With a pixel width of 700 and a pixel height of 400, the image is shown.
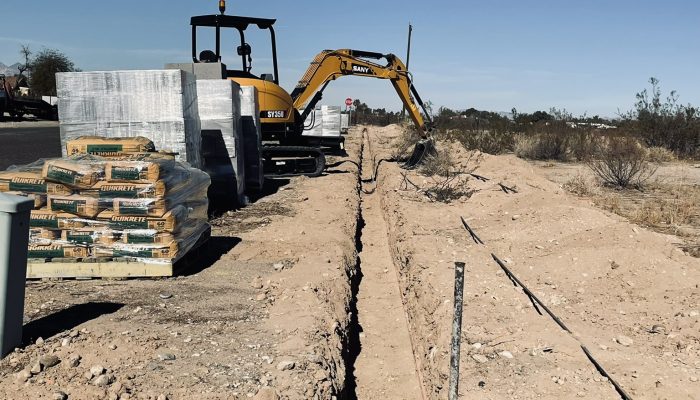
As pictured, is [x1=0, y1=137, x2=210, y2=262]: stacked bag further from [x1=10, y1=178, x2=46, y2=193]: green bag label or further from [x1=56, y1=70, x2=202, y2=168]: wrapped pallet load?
[x1=56, y1=70, x2=202, y2=168]: wrapped pallet load

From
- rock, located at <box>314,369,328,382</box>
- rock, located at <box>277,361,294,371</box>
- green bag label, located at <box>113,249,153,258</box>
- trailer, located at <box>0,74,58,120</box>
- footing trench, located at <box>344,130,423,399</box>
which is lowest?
footing trench, located at <box>344,130,423,399</box>

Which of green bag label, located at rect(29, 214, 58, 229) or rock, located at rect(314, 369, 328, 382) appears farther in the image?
green bag label, located at rect(29, 214, 58, 229)

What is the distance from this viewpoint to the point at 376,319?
631cm

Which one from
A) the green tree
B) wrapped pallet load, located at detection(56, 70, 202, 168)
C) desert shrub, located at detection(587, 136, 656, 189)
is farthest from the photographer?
the green tree

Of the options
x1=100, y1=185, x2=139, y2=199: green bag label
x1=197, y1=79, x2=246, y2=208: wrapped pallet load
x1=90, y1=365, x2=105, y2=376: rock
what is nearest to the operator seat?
x1=197, y1=79, x2=246, y2=208: wrapped pallet load

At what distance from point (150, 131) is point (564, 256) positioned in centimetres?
548

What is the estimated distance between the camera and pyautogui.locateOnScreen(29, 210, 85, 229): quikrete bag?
18.1ft

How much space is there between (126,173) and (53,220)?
0.79 m

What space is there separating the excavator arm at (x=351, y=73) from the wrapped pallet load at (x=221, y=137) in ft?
16.4

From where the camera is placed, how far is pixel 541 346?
460 centimetres

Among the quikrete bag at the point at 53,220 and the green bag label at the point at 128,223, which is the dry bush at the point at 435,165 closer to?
the green bag label at the point at 128,223

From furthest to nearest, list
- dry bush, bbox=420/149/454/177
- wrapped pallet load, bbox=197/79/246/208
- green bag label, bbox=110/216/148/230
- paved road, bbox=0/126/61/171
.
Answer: dry bush, bbox=420/149/454/177
paved road, bbox=0/126/61/171
wrapped pallet load, bbox=197/79/246/208
green bag label, bbox=110/216/148/230

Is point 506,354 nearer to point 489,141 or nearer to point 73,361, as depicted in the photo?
point 73,361

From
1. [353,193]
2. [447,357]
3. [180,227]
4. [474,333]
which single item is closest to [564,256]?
[474,333]
